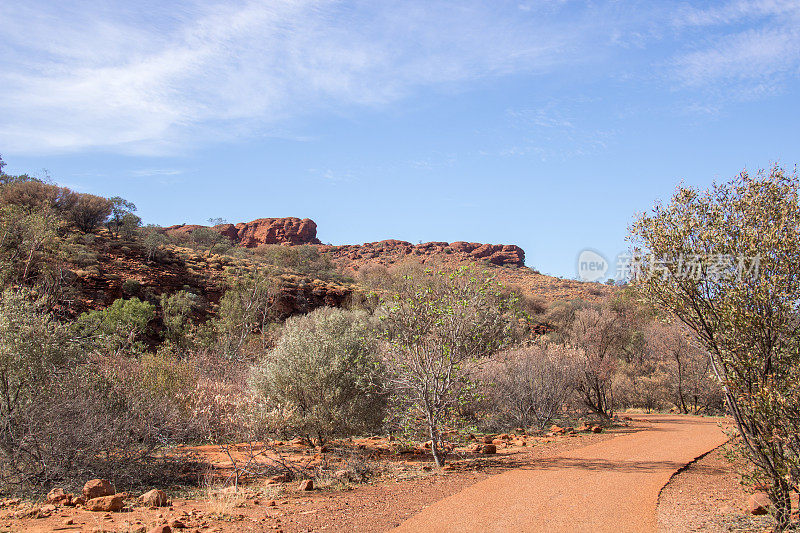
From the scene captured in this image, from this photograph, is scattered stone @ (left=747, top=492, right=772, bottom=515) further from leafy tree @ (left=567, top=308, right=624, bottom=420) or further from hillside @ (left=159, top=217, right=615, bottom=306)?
hillside @ (left=159, top=217, right=615, bottom=306)

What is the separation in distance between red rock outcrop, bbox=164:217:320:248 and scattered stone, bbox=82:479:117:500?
92.0m

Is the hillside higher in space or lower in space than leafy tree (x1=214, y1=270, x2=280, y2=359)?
higher

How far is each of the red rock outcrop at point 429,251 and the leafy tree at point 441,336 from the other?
7354 cm

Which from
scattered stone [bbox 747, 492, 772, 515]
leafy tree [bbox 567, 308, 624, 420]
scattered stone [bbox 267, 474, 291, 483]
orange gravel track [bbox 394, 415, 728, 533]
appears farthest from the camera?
leafy tree [bbox 567, 308, 624, 420]

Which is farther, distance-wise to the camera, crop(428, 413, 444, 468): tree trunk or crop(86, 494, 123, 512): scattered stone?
crop(428, 413, 444, 468): tree trunk

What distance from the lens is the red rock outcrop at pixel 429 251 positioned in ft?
293

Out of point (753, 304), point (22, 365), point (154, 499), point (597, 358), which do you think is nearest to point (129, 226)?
point (22, 365)

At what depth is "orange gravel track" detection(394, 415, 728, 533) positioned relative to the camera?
6.61 m

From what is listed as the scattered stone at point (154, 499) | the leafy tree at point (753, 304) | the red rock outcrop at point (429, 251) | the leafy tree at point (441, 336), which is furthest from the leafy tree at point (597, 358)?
the red rock outcrop at point (429, 251)

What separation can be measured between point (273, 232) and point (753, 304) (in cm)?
10114

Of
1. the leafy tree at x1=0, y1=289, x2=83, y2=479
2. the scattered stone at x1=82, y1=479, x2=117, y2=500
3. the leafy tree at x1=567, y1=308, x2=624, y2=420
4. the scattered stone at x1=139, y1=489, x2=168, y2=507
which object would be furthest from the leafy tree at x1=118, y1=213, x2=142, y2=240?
the scattered stone at x1=139, y1=489, x2=168, y2=507

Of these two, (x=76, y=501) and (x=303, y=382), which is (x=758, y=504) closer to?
(x=303, y=382)

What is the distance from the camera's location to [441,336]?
1080 centimetres

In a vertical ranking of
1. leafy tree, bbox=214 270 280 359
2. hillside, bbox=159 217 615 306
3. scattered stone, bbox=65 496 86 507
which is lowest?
scattered stone, bbox=65 496 86 507
